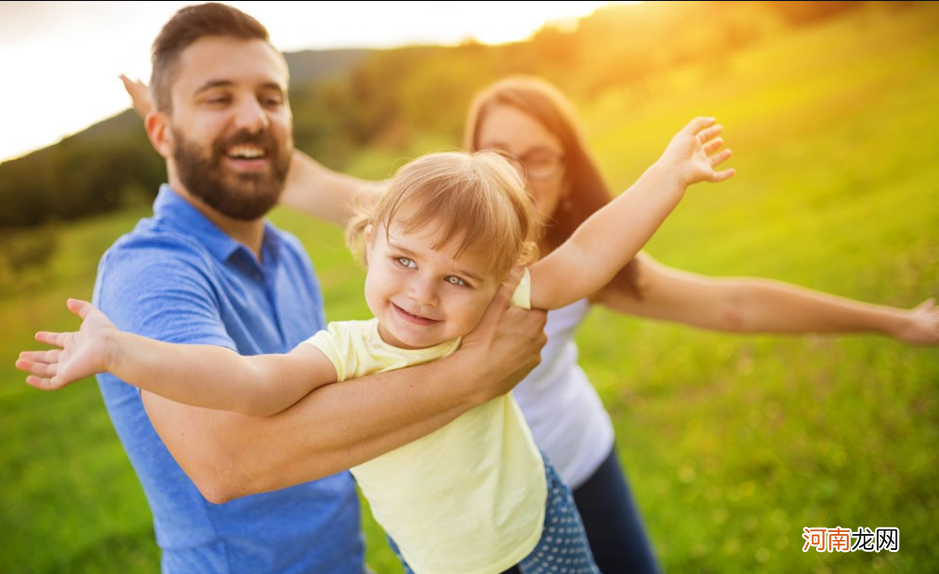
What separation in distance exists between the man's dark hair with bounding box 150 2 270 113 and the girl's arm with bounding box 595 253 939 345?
62.9 inches

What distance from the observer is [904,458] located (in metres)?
4.05

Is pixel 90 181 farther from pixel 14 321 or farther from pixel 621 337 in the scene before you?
pixel 621 337

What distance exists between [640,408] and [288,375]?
14.8ft

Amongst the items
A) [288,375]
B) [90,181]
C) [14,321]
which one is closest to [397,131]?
[90,181]

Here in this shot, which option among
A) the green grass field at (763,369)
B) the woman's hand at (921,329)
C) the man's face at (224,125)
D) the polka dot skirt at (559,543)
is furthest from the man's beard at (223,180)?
the woman's hand at (921,329)

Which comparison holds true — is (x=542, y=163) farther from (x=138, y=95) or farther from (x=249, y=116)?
(x=138, y=95)

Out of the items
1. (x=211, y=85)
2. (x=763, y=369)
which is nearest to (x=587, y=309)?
(x=211, y=85)

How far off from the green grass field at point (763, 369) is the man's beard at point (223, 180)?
0.28 meters

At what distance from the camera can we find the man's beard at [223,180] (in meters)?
2.20

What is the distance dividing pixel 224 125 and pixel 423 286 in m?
1.04

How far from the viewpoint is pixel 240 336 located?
1.88 m

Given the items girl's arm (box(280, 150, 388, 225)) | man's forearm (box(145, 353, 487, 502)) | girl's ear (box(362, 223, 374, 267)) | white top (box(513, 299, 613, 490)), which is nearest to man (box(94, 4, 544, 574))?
man's forearm (box(145, 353, 487, 502))

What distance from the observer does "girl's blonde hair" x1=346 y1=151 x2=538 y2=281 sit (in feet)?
5.49

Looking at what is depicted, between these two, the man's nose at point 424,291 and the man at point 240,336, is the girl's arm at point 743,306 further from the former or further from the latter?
the man's nose at point 424,291
